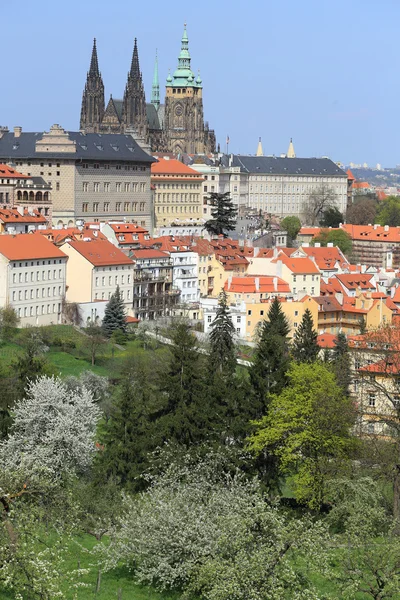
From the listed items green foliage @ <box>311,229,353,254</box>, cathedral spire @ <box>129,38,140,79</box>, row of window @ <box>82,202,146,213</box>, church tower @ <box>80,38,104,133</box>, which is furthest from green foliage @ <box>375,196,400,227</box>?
row of window @ <box>82,202,146,213</box>

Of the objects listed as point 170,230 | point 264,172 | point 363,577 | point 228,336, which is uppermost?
point 264,172

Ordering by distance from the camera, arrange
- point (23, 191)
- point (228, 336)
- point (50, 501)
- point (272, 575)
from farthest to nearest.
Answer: point (23, 191) → point (228, 336) → point (50, 501) → point (272, 575)

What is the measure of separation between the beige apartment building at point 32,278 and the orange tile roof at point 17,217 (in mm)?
8790

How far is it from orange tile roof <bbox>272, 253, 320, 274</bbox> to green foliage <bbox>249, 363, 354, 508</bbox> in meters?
48.2

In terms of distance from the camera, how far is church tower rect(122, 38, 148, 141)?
162 metres

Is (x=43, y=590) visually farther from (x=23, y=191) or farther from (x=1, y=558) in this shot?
(x=23, y=191)

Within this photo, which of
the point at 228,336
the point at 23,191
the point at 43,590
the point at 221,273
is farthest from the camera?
the point at 23,191

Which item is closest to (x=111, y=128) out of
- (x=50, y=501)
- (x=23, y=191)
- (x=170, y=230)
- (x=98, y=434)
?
(x=170, y=230)

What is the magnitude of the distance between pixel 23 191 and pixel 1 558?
Result: 81430 millimetres

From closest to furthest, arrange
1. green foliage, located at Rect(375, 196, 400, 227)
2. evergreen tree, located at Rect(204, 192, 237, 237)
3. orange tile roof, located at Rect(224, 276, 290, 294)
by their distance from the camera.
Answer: orange tile roof, located at Rect(224, 276, 290, 294), evergreen tree, located at Rect(204, 192, 237, 237), green foliage, located at Rect(375, 196, 400, 227)

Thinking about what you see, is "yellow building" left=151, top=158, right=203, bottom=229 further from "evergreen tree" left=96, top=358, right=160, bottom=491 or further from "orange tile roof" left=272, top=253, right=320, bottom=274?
"evergreen tree" left=96, top=358, right=160, bottom=491

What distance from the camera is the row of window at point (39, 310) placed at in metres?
74.4

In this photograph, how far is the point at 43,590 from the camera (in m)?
21.7

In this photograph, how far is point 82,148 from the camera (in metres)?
110
